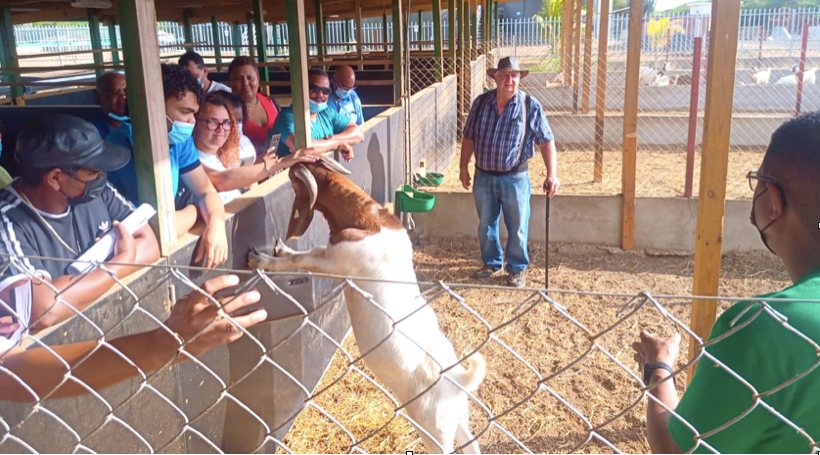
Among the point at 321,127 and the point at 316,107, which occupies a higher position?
the point at 316,107

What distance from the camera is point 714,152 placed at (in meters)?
3.25

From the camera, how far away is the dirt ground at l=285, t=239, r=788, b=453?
163 inches

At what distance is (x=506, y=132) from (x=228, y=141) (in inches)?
117

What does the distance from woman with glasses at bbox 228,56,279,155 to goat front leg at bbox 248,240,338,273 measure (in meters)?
1.83

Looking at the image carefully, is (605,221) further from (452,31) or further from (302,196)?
(452,31)

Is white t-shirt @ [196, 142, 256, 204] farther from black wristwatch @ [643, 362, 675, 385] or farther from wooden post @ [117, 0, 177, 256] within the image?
black wristwatch @ [643, 362, 675, 385]

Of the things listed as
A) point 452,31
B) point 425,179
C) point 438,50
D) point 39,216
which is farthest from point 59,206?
point 452,31

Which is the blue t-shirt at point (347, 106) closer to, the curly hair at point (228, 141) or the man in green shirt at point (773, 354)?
the curly hair at point (228, 141)

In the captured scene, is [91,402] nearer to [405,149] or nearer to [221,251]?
[221,251]

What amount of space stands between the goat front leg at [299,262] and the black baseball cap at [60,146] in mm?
1100

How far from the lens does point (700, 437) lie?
4.56ft

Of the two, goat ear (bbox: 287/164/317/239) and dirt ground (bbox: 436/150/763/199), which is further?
dirt ground (bbox: 436/150/763/199)

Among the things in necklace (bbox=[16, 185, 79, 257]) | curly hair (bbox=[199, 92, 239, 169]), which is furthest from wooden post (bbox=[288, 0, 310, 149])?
necklace (bbox=[16, 185, 79, 257])

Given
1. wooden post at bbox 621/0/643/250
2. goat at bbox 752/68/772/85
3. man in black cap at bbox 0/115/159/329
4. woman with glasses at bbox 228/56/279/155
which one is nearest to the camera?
man in black cap at bbox 0/115/159/329
